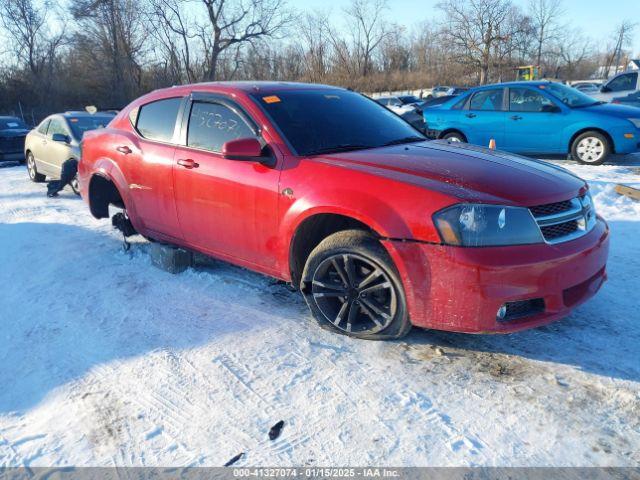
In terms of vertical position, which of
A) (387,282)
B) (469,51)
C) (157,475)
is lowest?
(157,475)

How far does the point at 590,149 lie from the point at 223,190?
25.6 feet

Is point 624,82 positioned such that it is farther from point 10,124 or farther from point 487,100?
point 10,124

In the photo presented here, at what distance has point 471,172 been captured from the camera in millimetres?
2992

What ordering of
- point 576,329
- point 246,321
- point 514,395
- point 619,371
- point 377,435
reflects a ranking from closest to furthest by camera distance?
point 377,435, point 514,395, point 619,371, point 576,329, point 246,321

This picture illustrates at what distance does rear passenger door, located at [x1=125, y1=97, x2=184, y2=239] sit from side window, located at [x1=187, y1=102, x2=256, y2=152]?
0.25m

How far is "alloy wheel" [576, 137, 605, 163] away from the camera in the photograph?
8797mm

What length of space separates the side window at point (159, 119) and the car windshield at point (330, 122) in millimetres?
993

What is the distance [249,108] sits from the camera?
3629 millimetres

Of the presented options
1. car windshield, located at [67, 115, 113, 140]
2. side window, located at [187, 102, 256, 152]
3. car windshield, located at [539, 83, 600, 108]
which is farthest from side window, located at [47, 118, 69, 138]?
car windshield, located at [539, 83, 600, 108]

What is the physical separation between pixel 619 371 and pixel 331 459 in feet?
5.77

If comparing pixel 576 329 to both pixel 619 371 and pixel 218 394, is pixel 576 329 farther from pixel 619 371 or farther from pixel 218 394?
pixel 218 394

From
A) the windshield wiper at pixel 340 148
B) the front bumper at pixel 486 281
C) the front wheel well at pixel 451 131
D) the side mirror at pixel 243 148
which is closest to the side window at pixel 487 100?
the front wheel well at pixel 451 131

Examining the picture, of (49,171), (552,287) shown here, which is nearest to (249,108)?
(552,287)

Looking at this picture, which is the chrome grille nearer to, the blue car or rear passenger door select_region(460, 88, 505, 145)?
the blue car
